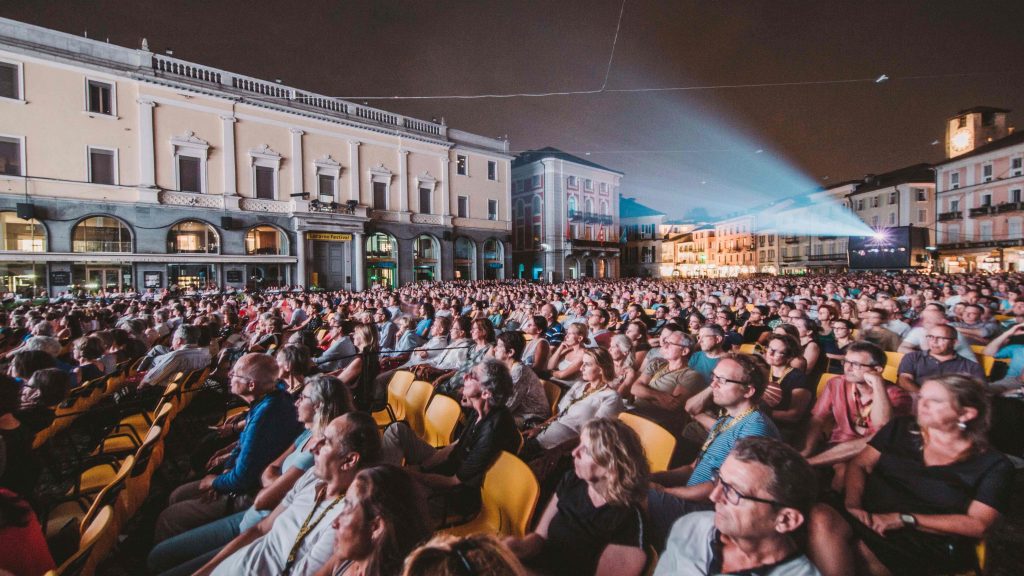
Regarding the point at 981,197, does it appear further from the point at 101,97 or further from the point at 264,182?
the point at 101,97

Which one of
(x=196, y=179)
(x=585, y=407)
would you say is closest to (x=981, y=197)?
(x=585, y=407)

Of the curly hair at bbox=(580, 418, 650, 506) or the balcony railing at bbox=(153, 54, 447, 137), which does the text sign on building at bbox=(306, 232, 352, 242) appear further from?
the curly hair at bbox=(580, 418, 650, 506)

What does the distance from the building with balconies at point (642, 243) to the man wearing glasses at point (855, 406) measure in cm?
5694

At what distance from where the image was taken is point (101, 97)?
21.8 meters

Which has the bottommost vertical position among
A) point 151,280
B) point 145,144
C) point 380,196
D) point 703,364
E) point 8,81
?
point 703,364

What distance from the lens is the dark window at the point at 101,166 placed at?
21.7m

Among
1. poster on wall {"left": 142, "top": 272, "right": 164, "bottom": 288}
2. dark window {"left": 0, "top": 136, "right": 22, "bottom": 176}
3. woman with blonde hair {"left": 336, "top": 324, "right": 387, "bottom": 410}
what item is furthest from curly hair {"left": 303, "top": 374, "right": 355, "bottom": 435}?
dark window {"left": 0, "top": 136, "right": 22, "bottom": 176}

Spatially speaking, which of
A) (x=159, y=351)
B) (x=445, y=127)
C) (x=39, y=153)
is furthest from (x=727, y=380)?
(x=445, y=127)

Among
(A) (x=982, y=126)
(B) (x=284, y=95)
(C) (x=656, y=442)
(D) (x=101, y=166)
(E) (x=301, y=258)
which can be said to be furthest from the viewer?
(A) (x=982, y=126)

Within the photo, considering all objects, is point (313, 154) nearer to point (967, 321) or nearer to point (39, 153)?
point (39, 153)

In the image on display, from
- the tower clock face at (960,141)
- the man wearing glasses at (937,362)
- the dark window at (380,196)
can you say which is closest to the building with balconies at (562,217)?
the dark window at (380,196)

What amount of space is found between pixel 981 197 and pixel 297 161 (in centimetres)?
5327

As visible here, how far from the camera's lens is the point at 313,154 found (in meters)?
28.9

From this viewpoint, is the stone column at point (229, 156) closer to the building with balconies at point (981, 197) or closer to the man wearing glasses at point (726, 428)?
the man wearing glasses at point (726, 428)
